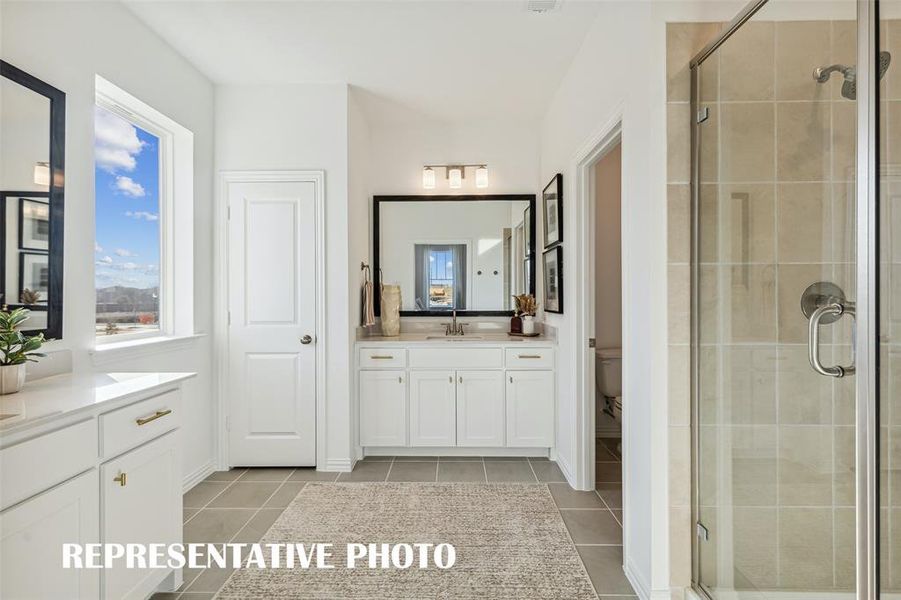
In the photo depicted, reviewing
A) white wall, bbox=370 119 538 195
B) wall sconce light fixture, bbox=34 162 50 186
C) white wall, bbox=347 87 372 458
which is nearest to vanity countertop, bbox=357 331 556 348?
white wall, bbox=347 87 372 458

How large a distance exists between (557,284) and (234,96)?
2636 millimetres

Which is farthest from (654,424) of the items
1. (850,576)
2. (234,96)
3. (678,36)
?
(234,96)

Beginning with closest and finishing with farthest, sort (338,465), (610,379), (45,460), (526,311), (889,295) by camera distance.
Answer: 1. (889,295)
2. (45,460)
3. (338,465)
4. (610,379)
5. (526,311)

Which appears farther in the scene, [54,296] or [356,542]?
[356,542]

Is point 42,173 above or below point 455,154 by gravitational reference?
below

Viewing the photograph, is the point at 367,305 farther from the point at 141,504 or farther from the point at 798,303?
the point at 798,303

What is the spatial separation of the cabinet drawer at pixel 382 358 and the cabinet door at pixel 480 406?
457mm

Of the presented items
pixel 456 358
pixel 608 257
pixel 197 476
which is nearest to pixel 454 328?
pixel 456 358

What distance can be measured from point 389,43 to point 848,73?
7.24 feet

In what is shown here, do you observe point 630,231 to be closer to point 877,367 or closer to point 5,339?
point 877,367

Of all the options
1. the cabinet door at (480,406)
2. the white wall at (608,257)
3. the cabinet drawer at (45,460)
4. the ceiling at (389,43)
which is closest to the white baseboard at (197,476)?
the cabinet drawer at (45,460)

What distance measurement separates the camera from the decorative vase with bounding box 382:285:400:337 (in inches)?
149

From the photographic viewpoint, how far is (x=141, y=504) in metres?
1.64

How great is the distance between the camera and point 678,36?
1.72 metres
